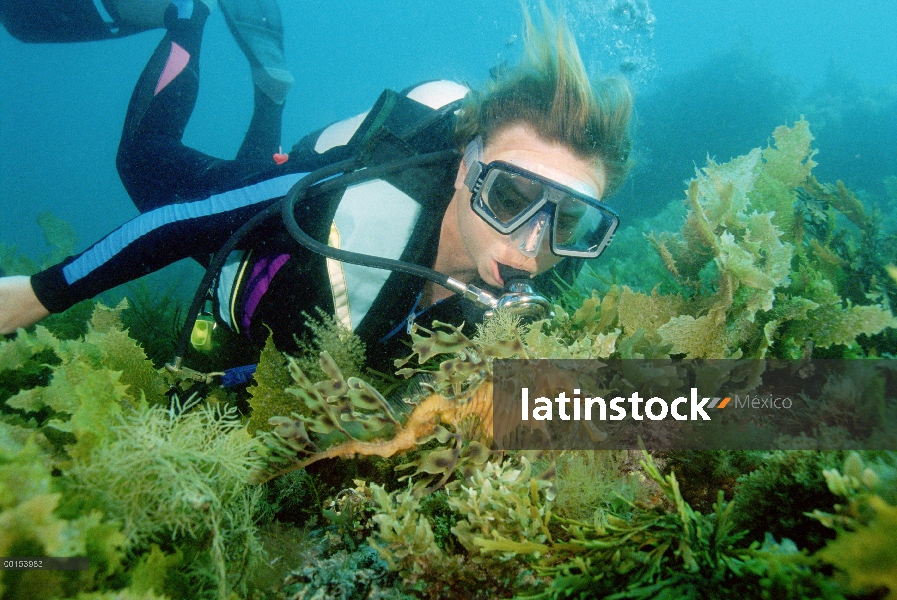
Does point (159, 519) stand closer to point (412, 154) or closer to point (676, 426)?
point (676, 426)

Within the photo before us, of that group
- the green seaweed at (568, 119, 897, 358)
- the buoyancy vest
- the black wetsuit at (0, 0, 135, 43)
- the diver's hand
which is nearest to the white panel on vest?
the buoyancy vest

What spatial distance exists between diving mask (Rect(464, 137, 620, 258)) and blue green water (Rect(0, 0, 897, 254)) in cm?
99

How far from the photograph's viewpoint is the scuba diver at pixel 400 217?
2596mm

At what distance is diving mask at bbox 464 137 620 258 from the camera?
2625 mm

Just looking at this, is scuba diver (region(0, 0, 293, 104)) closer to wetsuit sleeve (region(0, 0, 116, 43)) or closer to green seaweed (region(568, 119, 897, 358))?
wetsuit sleeve (region(0, 0, 116, 43))

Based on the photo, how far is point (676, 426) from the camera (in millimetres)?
1673

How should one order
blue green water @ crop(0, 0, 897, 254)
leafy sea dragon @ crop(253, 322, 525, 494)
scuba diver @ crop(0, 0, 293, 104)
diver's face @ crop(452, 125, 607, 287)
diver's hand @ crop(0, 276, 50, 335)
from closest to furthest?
leafy sea dragon @ crop(253, 322, 525, 494), diver's hand @ crop(0, 276, 50, 335), diver's face @ crop(452, 125, 607, 287), scuba diver @ crop(0, 0, 293, 104), blue green water @ crop(0, 0, 897, 254)

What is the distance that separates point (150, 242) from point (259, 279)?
0.67 meters

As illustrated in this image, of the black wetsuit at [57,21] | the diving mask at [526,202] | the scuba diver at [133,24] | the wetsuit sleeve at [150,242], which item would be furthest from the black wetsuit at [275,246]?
the black wetsuit at [57,21]

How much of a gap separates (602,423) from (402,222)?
177cm

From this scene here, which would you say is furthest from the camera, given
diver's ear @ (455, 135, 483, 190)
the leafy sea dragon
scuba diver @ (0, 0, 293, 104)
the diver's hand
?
scuba diver @ (0, 0, 293, 104)

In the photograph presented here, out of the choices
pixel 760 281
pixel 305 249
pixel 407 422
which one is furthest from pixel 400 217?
pixel 760 281

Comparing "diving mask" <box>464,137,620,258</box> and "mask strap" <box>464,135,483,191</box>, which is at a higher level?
"mask strap" <box>464,135,483,191</box>

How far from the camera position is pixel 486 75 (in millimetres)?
3213
